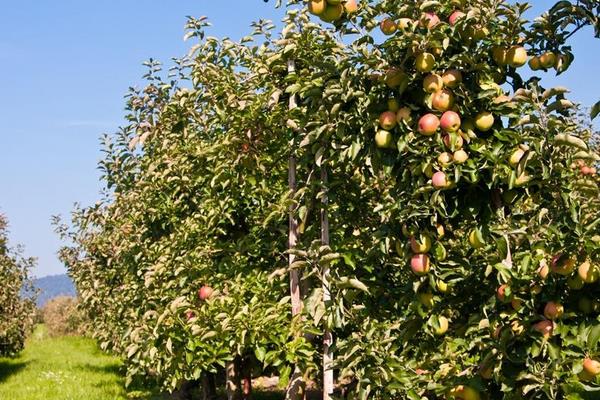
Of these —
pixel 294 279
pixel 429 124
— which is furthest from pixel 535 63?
pixel 294 279

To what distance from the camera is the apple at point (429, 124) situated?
3.43 metres

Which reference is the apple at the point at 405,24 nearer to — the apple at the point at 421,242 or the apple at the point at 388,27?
the apple at the point at 388,27

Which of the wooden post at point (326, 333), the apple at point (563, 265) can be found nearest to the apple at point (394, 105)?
the wooden post at point (326, 333)

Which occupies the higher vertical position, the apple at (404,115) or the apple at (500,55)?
the apple at (500,55)

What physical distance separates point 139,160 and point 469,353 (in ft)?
22.3

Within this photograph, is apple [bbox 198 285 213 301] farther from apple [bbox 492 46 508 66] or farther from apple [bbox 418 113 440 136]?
apple [bbox 492 46 508 66]

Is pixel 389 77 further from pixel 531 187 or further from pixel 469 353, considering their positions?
pixel 469 353

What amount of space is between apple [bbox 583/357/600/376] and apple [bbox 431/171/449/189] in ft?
3.46

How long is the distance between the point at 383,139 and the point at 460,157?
0.48 meters

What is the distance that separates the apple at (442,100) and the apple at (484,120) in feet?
0.53

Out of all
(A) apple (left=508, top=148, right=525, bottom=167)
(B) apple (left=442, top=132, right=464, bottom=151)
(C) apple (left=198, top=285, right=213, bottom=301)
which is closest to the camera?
(A) apple (left=508, top=148, right=525, bottom=167)

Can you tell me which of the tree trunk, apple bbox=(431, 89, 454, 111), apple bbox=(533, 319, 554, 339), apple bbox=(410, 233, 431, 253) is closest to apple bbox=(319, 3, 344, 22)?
apple bbox=(431, 89, 454, 111)

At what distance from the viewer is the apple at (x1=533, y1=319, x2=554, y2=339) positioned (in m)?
3.06

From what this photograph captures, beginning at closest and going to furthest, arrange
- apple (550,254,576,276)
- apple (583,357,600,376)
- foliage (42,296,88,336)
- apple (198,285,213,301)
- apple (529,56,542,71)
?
apple (583,357,600,376), apple (550,254,576,276), apple (529,56,542,71), apple (198,285,213,301), foliage (42,296,88,336)
